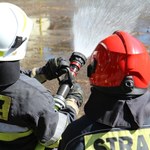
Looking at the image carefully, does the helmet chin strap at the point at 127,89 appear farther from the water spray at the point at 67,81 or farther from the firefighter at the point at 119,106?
the water spray at the point at 67,81

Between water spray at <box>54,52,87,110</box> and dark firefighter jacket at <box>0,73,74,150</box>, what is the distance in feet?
0.94

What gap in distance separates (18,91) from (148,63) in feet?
3.09

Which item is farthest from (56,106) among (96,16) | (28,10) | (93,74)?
(28,10)

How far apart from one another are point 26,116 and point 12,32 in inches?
22.1

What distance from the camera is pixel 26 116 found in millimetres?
2869

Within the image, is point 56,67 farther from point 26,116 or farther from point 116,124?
point 116,124

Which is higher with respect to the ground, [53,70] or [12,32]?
[12,32]

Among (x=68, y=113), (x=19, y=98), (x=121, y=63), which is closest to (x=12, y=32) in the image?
(x=19, y=98)

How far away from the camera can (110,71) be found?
2.31 meters

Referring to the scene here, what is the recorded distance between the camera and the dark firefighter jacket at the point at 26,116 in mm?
2852

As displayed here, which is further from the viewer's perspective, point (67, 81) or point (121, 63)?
point (67, 81)

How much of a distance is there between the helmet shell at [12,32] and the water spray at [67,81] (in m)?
0.63

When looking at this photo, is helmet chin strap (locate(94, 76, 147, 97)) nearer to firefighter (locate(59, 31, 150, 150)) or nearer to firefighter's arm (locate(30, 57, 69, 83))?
firefighter (locate(59, 31, 150, 150))

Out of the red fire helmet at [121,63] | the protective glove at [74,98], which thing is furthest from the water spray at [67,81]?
the red fire helmet at [121,63]
